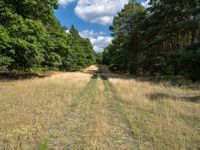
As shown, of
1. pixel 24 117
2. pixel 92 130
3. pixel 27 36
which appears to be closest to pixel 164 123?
pixel 92 130

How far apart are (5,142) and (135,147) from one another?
10.0 feet

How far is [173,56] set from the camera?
23.2m

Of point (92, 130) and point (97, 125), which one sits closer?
point (92, 130)

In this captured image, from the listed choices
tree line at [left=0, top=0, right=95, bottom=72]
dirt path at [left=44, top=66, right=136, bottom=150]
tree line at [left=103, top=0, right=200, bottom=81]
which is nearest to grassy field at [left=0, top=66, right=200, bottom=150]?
dirt path at [left=44, top=66, right=136, bottom=150]

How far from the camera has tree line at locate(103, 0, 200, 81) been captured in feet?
73.8

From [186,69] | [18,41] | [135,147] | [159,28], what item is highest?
[159,28]

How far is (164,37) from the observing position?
108 ft

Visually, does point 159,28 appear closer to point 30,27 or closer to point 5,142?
point 30,27

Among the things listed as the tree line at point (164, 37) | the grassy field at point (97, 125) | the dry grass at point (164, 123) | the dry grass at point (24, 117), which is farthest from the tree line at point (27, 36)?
the tree line at point (164, 37)

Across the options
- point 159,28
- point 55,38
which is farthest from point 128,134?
point 159,28

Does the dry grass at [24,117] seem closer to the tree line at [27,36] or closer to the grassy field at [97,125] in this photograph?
the grassy field at [97,125]

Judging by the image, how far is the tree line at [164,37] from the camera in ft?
73.8

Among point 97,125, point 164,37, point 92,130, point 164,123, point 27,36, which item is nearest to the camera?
point 92,130

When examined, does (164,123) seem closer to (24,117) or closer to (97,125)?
(97,125)
